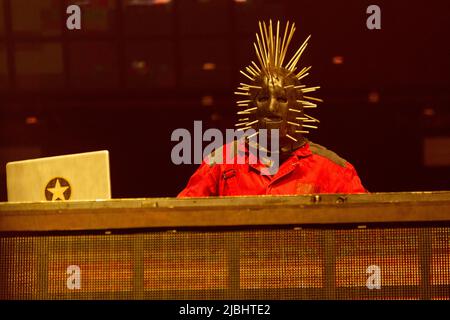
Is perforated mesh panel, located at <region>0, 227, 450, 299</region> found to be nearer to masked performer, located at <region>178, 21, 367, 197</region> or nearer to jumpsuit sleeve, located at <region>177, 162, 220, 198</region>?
masked performer, located at <region>178, 21, 367, 197</region>

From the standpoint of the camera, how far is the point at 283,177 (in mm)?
3375

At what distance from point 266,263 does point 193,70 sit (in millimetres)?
6488

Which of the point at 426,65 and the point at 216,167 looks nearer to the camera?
the point at 216,167

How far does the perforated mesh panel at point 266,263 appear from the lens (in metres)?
A: 2.13

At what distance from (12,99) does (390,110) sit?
3937 mm

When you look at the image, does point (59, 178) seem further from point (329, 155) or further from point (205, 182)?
point (329, 155)

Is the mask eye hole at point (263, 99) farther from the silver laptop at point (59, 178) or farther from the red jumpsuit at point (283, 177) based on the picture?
the silver laptop at point (59, 178)

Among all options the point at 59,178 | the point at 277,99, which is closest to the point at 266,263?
the point at 59,178

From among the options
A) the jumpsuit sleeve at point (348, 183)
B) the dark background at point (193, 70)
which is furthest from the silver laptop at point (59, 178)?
the dark background at point (193, 70)

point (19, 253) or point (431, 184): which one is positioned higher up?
point (19, 253)

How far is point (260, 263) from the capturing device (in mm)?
2146

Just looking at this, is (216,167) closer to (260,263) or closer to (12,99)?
(260,263)

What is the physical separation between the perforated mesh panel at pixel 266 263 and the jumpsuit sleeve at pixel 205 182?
1.23 m
